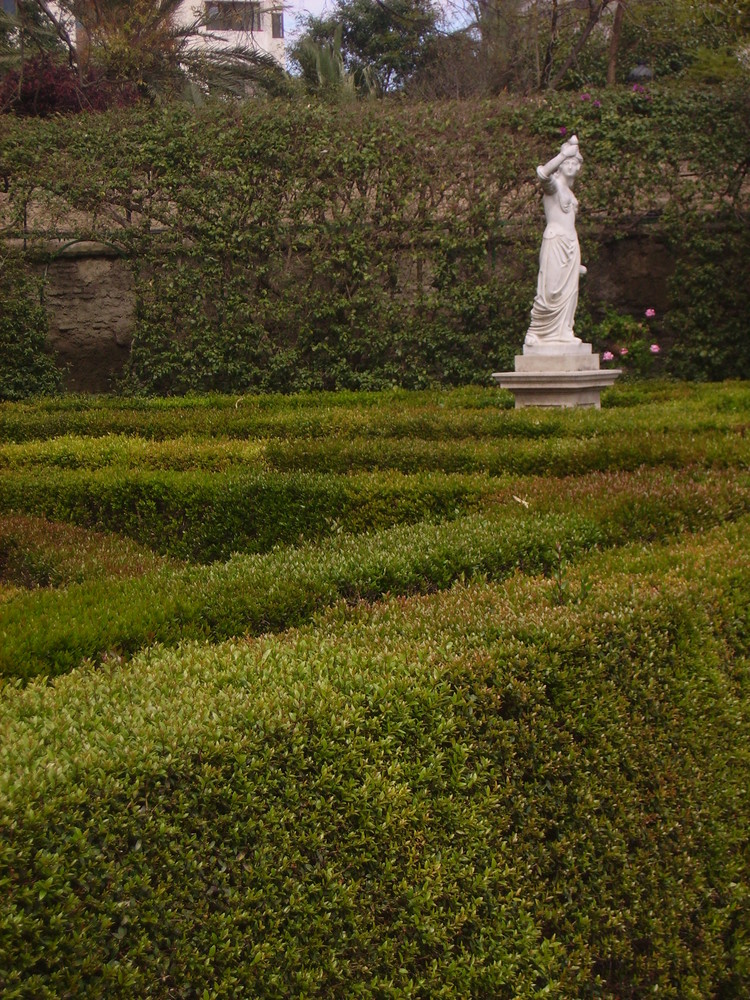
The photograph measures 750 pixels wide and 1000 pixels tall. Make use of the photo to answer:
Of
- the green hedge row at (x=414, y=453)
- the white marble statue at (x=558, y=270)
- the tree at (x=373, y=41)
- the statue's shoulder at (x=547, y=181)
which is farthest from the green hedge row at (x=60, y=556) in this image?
the tree at (x=373, y=41)

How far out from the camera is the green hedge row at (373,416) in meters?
7.63

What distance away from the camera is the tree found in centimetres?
2642

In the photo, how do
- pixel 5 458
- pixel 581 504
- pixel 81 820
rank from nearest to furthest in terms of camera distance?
pixel 81 820
pixel 581 504
pixel 5 458

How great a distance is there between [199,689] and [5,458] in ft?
19.2

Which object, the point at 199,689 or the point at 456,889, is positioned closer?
the point at 456,889

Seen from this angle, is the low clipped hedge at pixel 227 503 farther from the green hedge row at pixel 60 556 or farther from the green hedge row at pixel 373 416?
the green hedge row at pixel 373 416

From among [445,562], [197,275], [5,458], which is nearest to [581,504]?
[445,562]

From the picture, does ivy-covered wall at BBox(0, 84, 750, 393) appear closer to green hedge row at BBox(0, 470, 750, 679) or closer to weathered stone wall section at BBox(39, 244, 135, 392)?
weathered stone wall section at BBox(39, 244, 135, 392)

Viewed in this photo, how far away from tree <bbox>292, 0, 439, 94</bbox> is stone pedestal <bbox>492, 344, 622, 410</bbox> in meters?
18.4

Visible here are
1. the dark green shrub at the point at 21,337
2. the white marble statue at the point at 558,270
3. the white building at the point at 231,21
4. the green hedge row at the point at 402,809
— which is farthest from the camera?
the white building at the point at 231,21

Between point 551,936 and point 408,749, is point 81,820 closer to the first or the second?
point 408,749

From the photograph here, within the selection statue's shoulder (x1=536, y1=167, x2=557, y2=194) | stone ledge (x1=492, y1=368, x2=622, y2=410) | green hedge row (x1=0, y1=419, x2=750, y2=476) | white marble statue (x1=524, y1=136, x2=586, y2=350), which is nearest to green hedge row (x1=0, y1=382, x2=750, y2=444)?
green hedge row (x1=0, y1=419, x2=750, y2=476)

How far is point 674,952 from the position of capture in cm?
268

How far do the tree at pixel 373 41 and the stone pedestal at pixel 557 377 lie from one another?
1844 cm
